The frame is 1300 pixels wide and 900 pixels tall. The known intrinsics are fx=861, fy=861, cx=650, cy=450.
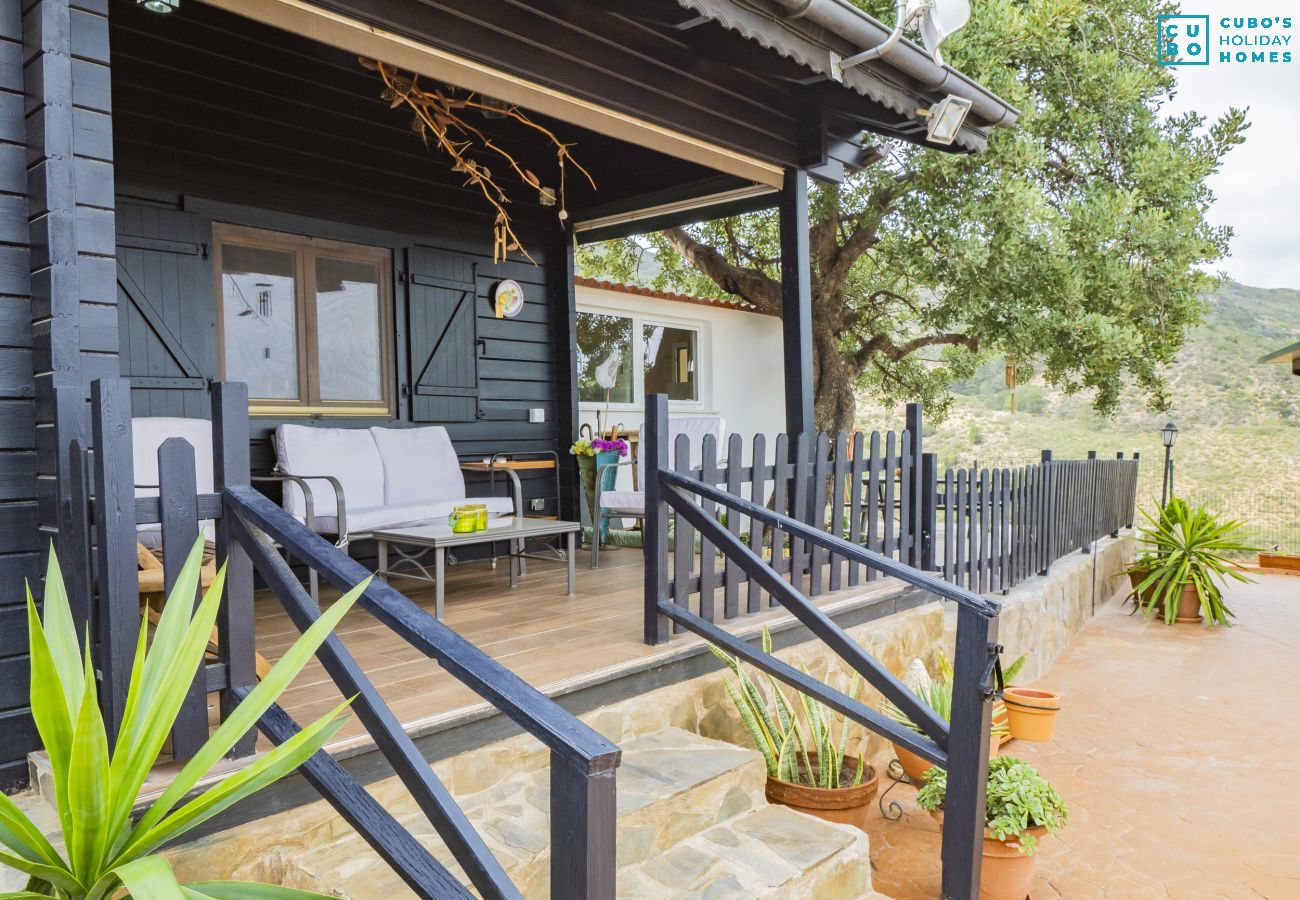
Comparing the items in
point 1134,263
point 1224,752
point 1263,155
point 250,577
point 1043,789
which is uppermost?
point 1263,155

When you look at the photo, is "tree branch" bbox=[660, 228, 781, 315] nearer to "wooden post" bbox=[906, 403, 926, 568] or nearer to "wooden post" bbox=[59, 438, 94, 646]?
"wooden post" bbox=[906, 403, 926, 568]

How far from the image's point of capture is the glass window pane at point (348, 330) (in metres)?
4.61

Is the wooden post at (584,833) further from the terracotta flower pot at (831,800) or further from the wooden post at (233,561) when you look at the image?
the terracotta flower pot at (831,800)

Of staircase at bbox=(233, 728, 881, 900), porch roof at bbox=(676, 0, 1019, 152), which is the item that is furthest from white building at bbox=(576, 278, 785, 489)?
staircase at bbox=(233, 728, 881, 900)

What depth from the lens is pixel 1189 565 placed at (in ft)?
23.3

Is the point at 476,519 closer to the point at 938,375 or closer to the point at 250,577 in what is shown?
the point at 250,577

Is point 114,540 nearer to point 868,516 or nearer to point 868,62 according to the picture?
point 868,516

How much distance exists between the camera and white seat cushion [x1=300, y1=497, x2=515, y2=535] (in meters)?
3.86

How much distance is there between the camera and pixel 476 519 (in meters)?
3.57

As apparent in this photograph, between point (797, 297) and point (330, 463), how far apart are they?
250 centimetres

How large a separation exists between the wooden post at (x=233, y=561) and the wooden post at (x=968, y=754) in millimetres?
1873

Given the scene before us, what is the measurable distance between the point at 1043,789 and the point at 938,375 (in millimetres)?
8819

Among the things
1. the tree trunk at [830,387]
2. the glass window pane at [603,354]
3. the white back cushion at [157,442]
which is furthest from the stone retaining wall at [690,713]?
the glass window pane at [603,354]

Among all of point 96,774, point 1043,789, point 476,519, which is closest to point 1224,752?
point 1043,789
